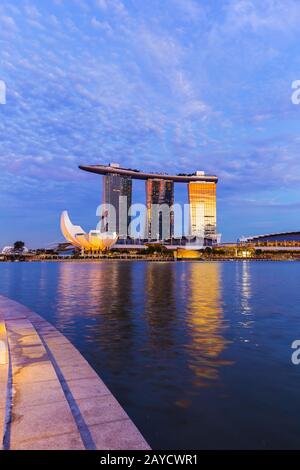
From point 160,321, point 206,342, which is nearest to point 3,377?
point 206,342

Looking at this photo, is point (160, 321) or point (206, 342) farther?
point (160, 321)

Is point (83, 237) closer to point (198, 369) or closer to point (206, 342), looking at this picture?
point (206, 342)

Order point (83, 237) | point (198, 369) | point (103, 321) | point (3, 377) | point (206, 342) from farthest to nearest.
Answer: point (83, 237)
point (103, 321)
point (206, 342)
point (198, 369)
point (3, 377)

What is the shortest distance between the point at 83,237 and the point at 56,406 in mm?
148380

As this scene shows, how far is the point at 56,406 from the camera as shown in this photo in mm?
5094

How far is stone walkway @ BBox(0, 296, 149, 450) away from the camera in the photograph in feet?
14.1

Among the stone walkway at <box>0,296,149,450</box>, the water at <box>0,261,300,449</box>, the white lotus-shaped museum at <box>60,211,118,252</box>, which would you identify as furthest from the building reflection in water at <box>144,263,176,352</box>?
the white lotus-shaped museum at <box>60,211,118,252</box>

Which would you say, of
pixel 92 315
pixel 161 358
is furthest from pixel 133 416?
pixel 92 315

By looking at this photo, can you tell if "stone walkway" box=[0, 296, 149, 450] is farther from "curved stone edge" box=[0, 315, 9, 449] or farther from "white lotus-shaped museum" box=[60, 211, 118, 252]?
"white lotus-shaped museum" box=[60, 211, 118, 252]

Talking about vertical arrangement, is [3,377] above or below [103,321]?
above

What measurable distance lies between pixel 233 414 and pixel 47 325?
702 centimetres

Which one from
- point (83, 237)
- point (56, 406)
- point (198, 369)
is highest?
point (83, 237)

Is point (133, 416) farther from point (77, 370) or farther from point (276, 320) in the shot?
point (276, 320)

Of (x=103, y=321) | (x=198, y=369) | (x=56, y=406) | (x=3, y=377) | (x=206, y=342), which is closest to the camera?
(x=56, y=406)
